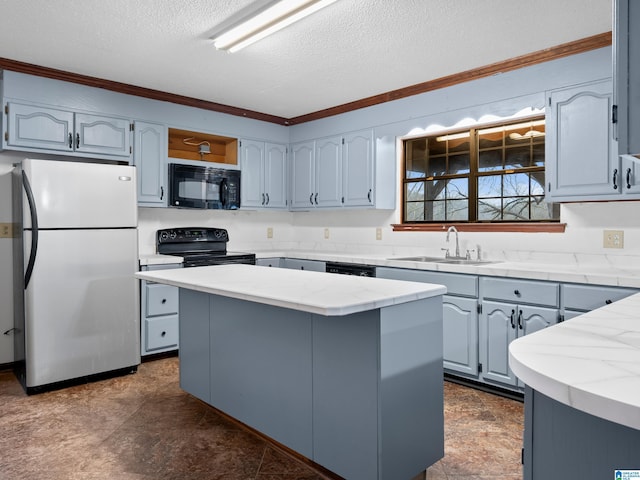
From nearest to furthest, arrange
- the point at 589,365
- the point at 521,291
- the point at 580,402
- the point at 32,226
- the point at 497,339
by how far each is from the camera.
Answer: the point at 580,402 < the point at 589,365 < the point at 521,291 < the point at 497,339 < the point at 32,226

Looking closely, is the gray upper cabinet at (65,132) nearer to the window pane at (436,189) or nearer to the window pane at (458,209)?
the window pane at (436,189)

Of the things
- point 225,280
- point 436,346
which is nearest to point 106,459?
point 225,280

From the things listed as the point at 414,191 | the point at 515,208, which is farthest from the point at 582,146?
the point at 414,191

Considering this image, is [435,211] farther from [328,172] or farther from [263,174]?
[263,174]

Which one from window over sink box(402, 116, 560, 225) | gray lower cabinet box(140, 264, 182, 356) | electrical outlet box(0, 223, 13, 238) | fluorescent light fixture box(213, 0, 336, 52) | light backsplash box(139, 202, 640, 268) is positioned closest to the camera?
fluorescent light fixture box(213, 0, 336, 52)

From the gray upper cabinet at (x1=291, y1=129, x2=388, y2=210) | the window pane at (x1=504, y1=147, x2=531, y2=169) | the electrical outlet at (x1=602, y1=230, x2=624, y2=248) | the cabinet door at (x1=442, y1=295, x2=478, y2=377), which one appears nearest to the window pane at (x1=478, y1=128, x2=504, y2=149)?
the window pane at (x1=504, y1=147, x2=531, y2=169)

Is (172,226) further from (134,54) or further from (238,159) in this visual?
(134,54)

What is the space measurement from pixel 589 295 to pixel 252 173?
3.34 metres

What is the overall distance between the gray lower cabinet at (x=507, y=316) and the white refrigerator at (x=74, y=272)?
8.71ft

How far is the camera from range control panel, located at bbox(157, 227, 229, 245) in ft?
14.3

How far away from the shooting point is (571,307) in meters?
2.69

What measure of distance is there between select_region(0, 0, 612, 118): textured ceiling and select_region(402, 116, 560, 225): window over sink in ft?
2.07

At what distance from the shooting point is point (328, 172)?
15.3 ft

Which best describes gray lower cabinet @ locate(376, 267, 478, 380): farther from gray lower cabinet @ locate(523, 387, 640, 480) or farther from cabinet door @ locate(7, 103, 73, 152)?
cabinet door @ locate(7, 103, 73, 152)
